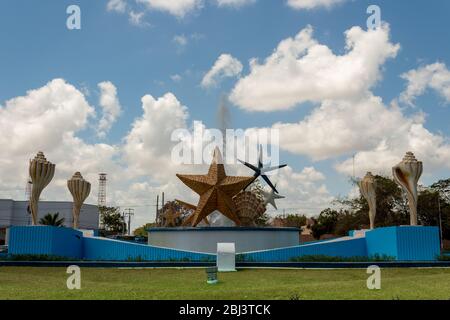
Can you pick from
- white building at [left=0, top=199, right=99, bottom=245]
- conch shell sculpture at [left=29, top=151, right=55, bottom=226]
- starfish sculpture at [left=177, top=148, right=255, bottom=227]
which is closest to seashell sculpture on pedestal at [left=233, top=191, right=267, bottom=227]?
starfish sculpture at [left=177, top=148, right=255, bottom=227]

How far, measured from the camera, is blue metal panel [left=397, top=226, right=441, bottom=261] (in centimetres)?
2408

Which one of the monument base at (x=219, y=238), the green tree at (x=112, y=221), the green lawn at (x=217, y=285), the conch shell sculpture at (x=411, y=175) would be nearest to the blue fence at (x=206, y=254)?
the conch shell sculpture at (x=411, y=175)

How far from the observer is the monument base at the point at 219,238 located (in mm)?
27531

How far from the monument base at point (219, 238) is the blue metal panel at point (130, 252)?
2299 mm

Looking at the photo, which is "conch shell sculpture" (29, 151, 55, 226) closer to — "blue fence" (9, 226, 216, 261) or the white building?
"blue fence" (9, 226, 216, 261)

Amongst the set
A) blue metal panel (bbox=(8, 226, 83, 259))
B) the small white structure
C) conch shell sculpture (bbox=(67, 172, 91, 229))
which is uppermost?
conch shell sculpture (bbox=(67, 172, 91, 229))

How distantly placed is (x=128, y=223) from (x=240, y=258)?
215 ft

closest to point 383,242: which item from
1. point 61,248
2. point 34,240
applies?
point 61,248

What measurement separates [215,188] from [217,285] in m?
14.8

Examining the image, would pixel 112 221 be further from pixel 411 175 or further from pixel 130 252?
pixel 411 175

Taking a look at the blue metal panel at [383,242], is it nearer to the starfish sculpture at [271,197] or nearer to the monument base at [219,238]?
the monument base at [219,238]

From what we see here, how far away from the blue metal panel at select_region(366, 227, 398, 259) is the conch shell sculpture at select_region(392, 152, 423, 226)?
1.46m

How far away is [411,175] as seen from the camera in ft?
84.5

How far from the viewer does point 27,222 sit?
263 feet
